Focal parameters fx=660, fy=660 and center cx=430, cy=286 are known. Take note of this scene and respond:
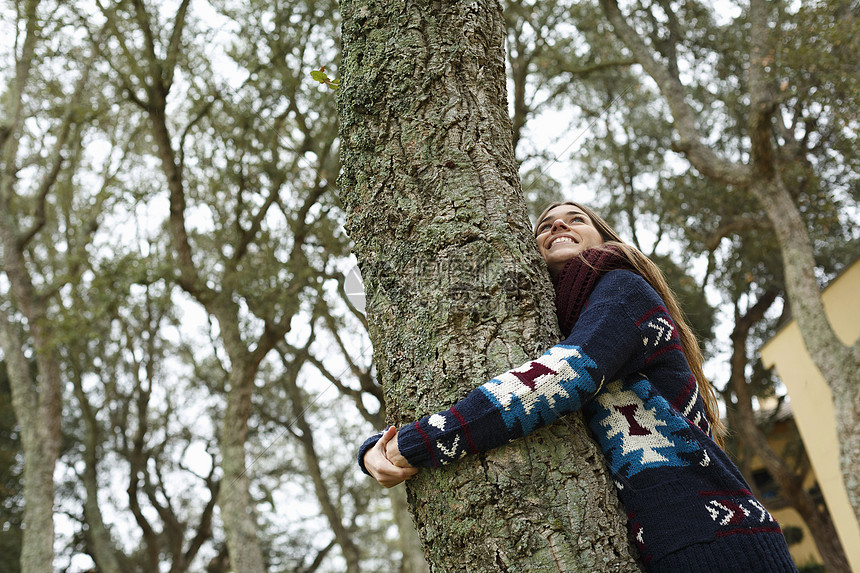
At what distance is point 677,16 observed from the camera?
11.5 m

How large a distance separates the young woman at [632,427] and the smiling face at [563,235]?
0.58 ft

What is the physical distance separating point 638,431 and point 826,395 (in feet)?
35.7

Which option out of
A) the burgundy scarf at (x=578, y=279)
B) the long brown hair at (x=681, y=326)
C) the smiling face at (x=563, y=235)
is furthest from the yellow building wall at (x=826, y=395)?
the burgundy scarf at (x=578, y=279)

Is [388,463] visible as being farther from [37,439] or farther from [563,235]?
[37,439]

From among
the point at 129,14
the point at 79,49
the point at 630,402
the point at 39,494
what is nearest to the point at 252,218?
the point at 129,14

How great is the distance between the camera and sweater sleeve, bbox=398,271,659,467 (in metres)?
1.36

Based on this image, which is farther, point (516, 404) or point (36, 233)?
point (36, 233)

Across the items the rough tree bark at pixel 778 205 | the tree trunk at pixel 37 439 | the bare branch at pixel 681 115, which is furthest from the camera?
the tree trunk at pixel 37 439

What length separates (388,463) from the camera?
4.86 feet

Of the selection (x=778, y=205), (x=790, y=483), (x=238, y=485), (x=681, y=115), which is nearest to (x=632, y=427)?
(x=778, y=205)

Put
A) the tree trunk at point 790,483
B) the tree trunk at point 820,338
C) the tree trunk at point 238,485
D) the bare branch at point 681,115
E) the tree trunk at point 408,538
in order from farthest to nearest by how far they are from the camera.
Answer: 1. the tree trunk at point 790,483
2. the tree trunk at point 408,538
3. the tree trunk at point 238,485
4. the bare branch at point 681,115
5. the tree trunk at point 820,338

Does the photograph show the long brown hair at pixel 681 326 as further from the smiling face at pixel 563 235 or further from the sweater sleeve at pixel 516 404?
the sweater sleeve at pixel 516 404

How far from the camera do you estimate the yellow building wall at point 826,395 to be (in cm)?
1013

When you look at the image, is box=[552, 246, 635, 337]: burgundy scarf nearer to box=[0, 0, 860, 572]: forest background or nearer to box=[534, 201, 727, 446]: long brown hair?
box=[534, 201, 727, 446]: long brown hair
